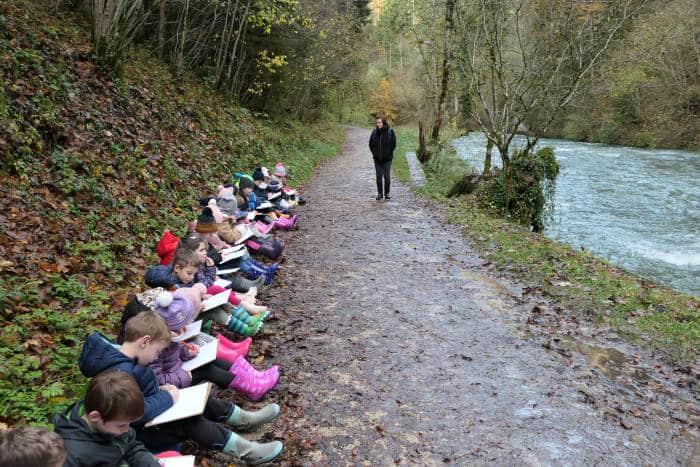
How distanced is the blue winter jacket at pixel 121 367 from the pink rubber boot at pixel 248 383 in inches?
33.5

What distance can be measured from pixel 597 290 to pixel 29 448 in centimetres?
653

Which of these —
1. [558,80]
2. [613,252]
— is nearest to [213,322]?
[613,252]

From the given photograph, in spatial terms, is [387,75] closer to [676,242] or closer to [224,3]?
[224,3]

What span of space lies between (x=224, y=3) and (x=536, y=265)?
11046 mm

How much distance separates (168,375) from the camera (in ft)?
11.2

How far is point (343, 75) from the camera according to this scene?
2838 cm

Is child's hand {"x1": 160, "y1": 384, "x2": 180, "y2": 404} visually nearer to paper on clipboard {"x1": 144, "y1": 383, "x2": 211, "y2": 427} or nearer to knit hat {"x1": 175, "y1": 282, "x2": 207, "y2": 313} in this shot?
A: paper on clipboard {"x1": 144, "y1": 383, "x2": 211, "y2": 427}

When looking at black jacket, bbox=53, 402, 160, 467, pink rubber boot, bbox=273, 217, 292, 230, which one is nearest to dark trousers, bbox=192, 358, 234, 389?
black jacket, bbox=53, 402, 160, 467

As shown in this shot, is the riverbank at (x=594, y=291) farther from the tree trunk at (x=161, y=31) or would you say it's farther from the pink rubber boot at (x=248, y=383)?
the tree trunk at (x=161, y=31)

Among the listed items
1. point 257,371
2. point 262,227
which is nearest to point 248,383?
point 257,371

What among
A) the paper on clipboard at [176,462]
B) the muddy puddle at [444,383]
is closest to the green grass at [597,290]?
the muddy puddle at [444,383]

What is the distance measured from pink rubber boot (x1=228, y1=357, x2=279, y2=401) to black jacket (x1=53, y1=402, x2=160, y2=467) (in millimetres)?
1274

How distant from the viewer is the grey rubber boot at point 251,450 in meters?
3.16

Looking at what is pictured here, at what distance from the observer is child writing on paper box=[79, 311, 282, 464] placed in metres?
2.85
